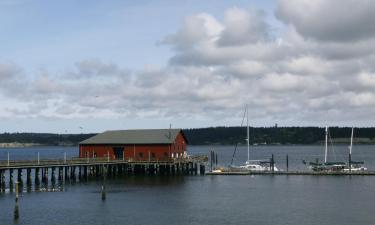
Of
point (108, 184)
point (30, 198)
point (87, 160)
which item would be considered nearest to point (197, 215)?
point (30, 198)

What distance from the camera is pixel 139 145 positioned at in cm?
9719

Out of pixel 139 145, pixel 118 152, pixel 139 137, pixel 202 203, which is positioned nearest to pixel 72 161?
pixel 118 152

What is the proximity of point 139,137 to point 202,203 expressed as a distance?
39554 mm

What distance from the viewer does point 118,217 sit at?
5125cm

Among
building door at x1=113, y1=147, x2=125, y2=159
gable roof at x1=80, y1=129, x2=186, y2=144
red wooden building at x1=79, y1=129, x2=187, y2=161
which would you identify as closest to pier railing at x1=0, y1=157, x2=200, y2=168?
red wooden building at x1=79, y1=129, x2=187, y2=161

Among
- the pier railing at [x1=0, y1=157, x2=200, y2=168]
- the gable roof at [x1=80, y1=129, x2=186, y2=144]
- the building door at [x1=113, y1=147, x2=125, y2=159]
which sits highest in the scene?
the gable roof at [x1=80, y1=129, x2=186, y2=144]

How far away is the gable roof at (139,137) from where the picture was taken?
317 feet

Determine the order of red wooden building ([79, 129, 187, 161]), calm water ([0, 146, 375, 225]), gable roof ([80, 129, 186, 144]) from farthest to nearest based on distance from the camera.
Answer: gable roof ([80, 129, 186, 144]), red wooden building ([79, 129, 187, 161]), calm water ([0, 146, 375, 225])

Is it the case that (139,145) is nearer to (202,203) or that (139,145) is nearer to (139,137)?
(139,137)

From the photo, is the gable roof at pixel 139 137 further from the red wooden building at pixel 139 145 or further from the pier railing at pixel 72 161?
the pier railing at pixel 72 161

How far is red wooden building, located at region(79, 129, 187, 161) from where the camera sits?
95.9 m

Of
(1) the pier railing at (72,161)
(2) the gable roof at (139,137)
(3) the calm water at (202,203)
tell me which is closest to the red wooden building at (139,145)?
(2) the gable roof at (139,137)

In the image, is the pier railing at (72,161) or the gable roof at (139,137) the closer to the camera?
the pier railing at (72,161)

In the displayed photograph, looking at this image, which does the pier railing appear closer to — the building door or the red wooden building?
the red wooden building
